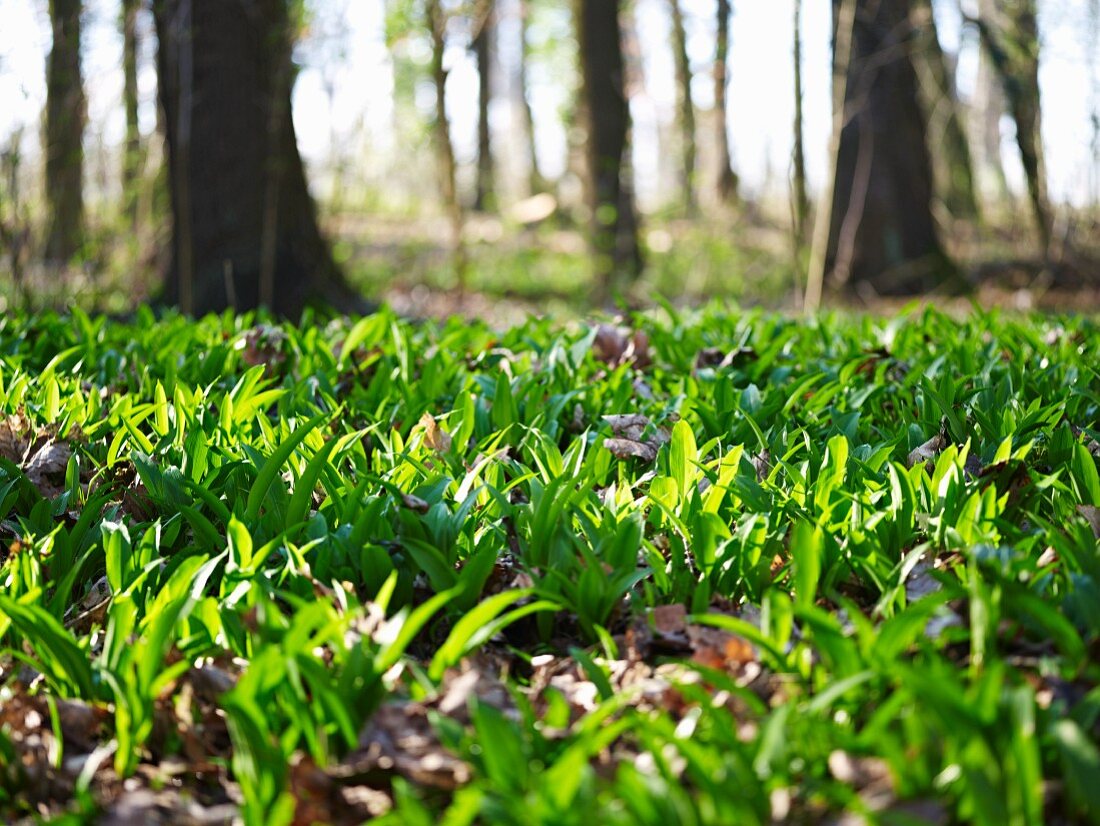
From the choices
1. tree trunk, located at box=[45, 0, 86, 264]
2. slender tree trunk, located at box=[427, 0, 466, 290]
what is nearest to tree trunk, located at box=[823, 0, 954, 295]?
slender tree trunk, located at box=[427, 0, 466, 290]

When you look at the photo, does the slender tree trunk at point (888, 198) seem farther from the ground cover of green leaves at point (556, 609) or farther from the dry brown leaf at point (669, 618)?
the dry brown leaf at point (669, 618)

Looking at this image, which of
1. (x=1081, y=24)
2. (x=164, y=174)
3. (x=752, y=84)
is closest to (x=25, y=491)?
(x=164, y=174)

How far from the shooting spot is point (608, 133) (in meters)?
12.1

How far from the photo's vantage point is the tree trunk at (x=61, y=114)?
21.8 feet

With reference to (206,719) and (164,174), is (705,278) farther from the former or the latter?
(206,719)

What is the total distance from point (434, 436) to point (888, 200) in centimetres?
880

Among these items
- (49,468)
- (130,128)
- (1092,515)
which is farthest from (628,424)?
(130,128)

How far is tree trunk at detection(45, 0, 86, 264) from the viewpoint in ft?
21.8

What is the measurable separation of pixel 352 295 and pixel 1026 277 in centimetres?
733

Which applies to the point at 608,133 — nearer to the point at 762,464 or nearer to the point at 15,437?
the point at 15,437

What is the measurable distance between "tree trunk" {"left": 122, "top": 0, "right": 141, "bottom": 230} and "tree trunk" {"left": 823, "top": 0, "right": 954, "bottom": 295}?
6516 mm

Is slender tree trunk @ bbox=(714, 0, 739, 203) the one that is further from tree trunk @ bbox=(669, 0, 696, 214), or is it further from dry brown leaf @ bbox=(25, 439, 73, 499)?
dry brown leaf @ bbox=(25, 439, 73, 499)

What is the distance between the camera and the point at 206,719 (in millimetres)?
1573

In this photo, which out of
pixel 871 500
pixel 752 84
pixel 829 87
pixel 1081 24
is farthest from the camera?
pixel 1081 24
